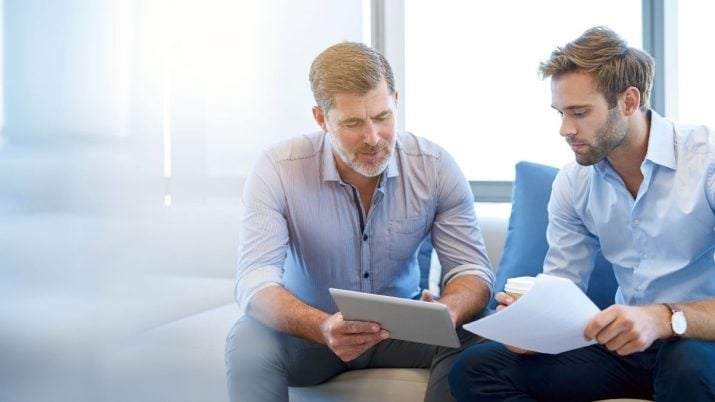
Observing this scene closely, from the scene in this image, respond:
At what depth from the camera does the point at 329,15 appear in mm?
2824

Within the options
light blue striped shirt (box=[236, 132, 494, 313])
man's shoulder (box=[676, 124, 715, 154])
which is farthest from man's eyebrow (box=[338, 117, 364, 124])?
man's shoulder (box=[676, 124, 715, 154])

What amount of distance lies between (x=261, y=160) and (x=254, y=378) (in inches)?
22.0

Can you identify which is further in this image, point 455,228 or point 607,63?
point 455,228

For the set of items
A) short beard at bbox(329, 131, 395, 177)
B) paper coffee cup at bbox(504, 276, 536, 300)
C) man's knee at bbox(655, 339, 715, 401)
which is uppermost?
short beard at bbox(329, 131, 395, 177)

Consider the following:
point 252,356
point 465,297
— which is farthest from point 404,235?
point 252,356

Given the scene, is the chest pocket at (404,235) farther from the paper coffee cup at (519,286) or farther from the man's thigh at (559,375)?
the paper coffee cup at (519,286)

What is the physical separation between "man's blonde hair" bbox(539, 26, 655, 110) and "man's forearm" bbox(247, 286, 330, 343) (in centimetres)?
78

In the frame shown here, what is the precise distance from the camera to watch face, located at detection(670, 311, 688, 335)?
56.7 inches

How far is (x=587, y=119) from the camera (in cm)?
171

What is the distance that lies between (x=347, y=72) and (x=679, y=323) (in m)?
0.91

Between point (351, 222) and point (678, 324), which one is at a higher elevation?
point (351, 222)

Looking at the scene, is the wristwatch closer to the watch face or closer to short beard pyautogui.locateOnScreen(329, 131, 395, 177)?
the watch face

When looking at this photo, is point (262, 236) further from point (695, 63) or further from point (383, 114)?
point (695, 63)

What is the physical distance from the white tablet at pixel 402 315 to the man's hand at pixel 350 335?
0.02 metres
